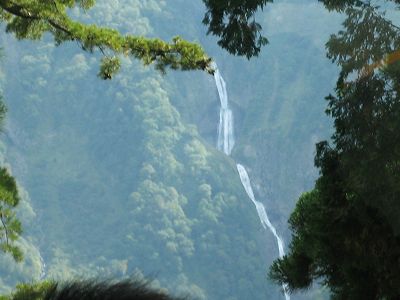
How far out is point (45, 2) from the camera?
835cm

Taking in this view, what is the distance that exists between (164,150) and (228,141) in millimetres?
13328

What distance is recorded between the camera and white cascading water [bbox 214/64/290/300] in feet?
339

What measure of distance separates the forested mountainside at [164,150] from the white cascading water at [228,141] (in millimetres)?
1398

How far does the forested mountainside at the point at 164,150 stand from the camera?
318 feet

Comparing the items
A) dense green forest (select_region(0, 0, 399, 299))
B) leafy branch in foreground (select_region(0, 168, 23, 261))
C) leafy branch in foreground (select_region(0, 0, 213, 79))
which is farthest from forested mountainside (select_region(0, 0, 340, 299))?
leafy branch in foreground (select_region(0, 168, 23, 261))

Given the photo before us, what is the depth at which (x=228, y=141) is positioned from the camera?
117 meters

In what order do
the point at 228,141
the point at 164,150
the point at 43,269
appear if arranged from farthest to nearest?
the point at 228,141 → the point at 164,150 → the point at 43,269

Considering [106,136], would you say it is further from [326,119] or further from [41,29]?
[41,29]

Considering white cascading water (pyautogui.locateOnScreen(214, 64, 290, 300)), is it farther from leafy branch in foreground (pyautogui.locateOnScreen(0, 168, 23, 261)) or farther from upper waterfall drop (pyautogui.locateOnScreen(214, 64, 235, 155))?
leafy branch in foreground (pyautogui.locateOnScreen(0, 168, 23, 261))

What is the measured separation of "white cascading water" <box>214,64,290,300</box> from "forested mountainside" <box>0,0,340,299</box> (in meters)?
1.40

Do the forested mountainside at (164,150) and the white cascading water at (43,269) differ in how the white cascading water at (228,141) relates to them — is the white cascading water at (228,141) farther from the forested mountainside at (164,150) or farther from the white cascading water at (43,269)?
the white cascading water at (43,269)

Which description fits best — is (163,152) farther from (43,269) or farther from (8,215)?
(8,215)

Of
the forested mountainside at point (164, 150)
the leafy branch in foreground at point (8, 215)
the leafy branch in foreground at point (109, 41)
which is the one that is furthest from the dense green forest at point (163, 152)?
the leafy branch in foreground at point (8, 215)

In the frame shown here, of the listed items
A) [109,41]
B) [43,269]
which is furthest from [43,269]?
[109,41]
